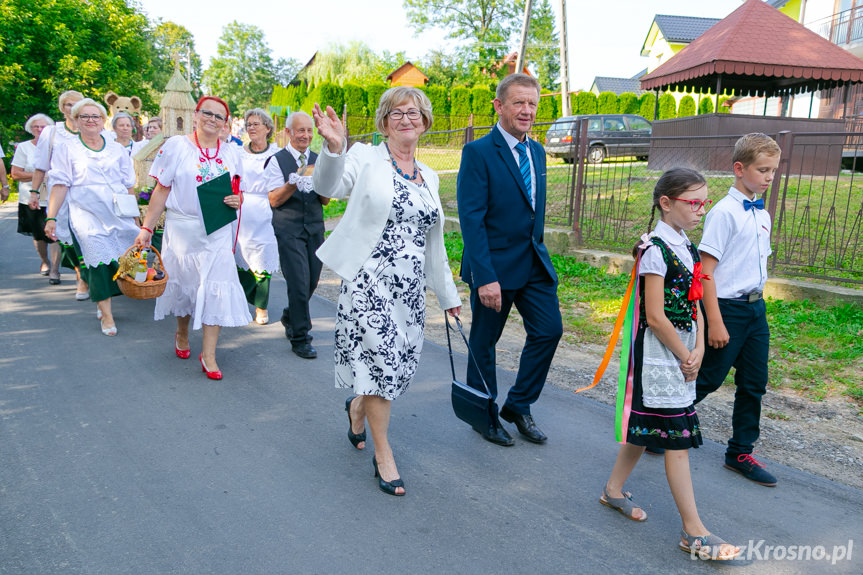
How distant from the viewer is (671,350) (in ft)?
9.64

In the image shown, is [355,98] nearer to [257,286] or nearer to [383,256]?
[257,286]

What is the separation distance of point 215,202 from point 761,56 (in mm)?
13147

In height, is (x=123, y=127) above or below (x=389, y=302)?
above

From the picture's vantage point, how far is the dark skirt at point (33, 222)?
27.3 ft

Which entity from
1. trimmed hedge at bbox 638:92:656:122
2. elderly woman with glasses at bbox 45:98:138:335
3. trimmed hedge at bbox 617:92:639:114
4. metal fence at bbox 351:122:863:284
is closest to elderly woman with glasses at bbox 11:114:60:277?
elderly woman with glasses at bbox 45:98:138:335

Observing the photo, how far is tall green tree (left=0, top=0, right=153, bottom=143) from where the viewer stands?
22125mm

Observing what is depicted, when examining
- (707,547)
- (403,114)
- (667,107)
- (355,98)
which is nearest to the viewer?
(707,547)

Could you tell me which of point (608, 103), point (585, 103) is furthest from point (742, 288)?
point (608, 103)

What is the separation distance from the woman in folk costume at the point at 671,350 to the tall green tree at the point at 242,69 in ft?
279

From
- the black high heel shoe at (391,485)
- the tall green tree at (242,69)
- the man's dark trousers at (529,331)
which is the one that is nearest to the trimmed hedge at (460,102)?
the man's dark trousers at (529,331)

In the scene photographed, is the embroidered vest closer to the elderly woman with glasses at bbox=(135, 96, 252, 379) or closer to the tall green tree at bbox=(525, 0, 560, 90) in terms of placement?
the elderly woman with glasses at bbox=(135, 96, 252, 379)

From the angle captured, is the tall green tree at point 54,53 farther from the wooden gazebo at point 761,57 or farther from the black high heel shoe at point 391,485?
the black high heel shoe at point 391,485

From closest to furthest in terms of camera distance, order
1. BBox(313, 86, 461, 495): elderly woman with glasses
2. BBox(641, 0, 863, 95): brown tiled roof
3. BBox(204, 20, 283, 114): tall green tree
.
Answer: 1. BBox(313, 86, 461, 495): elderly woman with glasses
2. BBox(641, 0, 863, 95): brown tiled roof
3. BBox(204, 20, 283, 114): tall green tree

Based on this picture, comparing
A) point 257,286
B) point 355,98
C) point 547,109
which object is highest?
point 355,98
